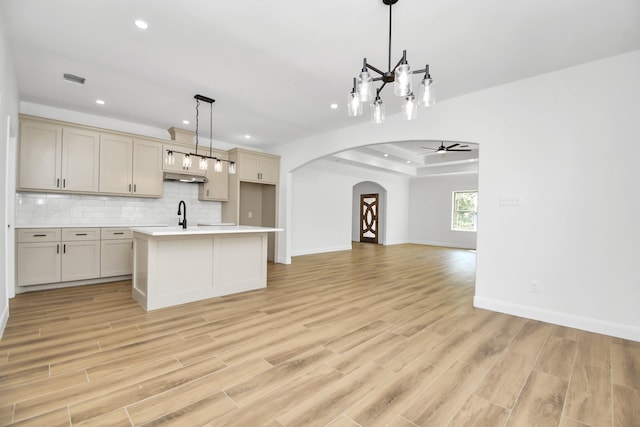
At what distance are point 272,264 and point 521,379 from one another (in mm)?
5277

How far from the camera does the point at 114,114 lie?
494 cm

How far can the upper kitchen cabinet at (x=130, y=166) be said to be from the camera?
15.6ft

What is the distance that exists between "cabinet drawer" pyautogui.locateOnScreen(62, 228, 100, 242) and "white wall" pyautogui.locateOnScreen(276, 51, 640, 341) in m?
5.64

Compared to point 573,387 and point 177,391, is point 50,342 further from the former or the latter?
point 573,387

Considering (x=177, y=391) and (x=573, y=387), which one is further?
(x=573, y=387)

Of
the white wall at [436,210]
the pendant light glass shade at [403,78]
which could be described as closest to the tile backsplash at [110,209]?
the pendant light glass shade at [403,78]

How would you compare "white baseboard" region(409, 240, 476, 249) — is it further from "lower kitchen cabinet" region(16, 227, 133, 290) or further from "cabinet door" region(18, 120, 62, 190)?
"cabinet door" region(18, 120, 62, 190)

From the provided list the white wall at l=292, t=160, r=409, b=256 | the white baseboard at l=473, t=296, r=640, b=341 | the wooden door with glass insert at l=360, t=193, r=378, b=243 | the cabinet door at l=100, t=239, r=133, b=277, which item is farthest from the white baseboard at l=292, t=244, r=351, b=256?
the white baseboard at l=473, t=296, r=640, b=341

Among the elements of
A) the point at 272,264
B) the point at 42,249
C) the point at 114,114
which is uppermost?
the point at 114,114

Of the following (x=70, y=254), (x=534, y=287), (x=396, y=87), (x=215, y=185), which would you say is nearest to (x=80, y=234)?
(x=70, y=254)

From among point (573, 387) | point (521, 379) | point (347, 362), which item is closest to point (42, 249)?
point (347, 362)

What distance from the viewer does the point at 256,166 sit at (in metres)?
6.42

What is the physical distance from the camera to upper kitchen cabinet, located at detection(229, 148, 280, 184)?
616cm

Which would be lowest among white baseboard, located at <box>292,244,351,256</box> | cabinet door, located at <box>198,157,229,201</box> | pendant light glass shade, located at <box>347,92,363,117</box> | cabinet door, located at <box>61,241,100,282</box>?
white baseboard, located at <box>292,244,351,256</box>
